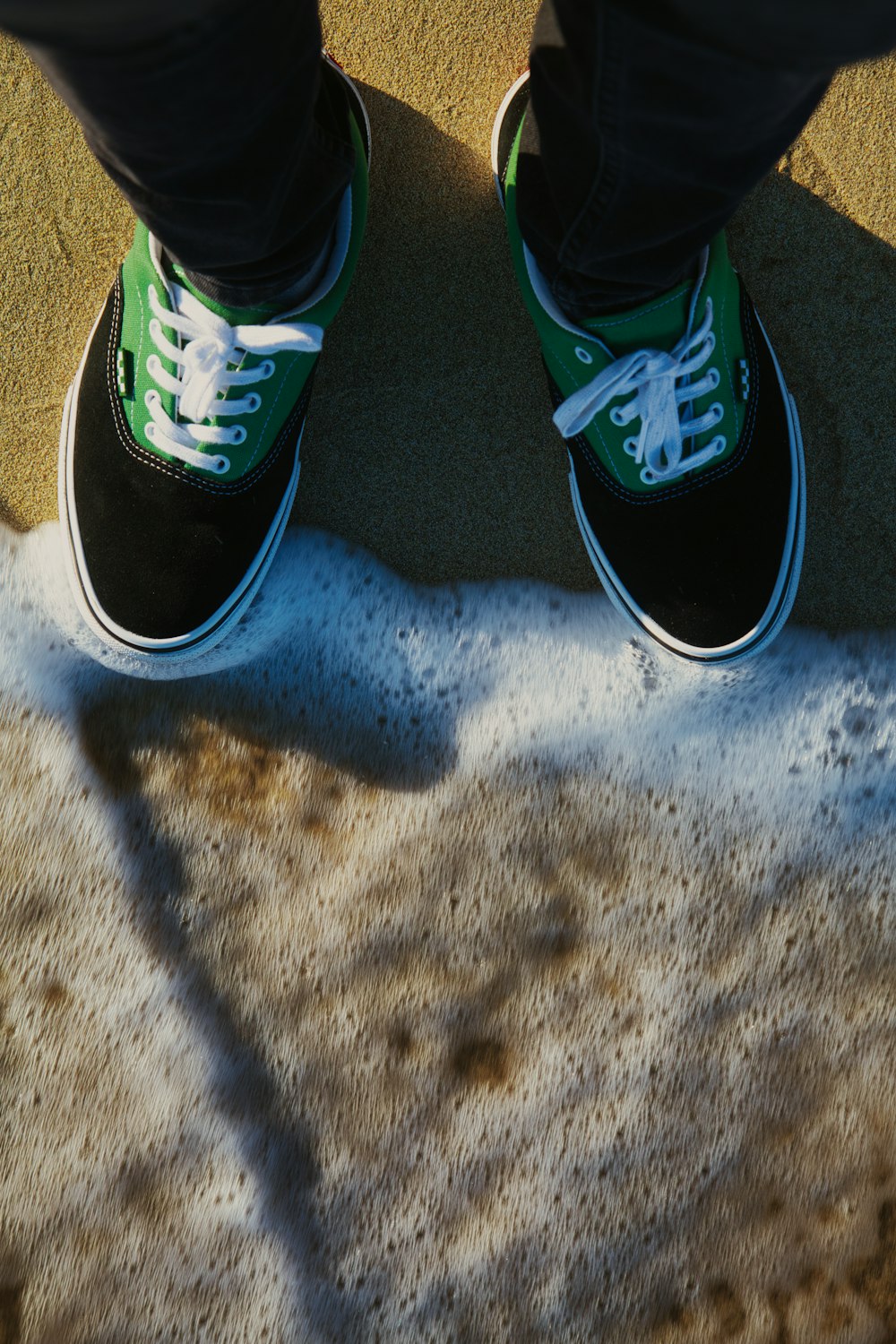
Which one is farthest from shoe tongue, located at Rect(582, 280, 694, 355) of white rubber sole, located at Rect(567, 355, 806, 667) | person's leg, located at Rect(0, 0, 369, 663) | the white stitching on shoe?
person's leg, located at Rect(0, 0, 369, 663)

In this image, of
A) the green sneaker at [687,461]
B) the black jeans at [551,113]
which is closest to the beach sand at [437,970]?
the green sneaker at [687,461]

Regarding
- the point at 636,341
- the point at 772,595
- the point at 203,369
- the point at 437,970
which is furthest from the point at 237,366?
the point at 437,970

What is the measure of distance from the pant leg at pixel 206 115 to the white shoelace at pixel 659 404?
12.9 inches

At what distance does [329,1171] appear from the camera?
118cm

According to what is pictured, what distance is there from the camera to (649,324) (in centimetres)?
92

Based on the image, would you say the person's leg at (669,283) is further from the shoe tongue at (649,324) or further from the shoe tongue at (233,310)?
the shoe tongue at (233,310)

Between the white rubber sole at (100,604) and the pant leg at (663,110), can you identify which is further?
the white rubber sole at (100,604)

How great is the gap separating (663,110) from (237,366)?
0.51m

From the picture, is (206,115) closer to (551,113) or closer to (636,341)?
(551,113)

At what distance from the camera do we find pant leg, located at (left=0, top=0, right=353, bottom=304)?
1.63 ft

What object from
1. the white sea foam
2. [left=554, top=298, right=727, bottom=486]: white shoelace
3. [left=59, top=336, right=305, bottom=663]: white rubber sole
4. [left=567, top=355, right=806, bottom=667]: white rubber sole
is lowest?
the white sea foam

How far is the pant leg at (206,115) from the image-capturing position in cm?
50

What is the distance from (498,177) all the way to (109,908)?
1038 millimetres

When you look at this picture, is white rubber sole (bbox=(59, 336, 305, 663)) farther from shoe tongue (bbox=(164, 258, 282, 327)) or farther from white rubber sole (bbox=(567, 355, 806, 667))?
white rubber sole (bbox=(567, 355, 806, 667))
